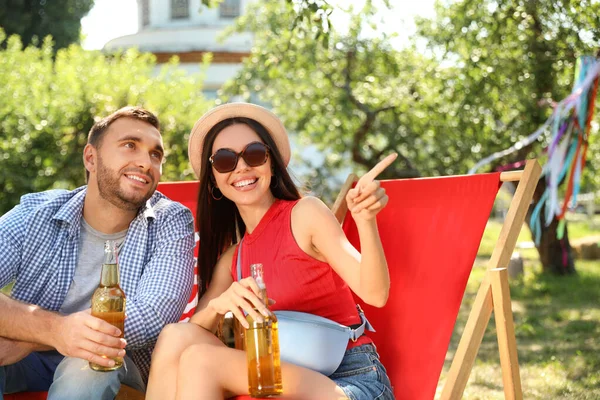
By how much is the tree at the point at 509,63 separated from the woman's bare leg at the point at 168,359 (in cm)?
634

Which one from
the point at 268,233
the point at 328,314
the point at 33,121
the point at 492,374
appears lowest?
the point at 492,374

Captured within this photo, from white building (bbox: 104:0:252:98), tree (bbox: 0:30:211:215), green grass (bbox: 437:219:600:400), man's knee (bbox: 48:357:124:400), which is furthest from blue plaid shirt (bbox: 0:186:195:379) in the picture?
white building (bbox: 104:0:252:98)

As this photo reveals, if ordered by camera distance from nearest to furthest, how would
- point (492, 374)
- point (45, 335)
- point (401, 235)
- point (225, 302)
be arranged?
point (225, 302) < point (45, 335) < point (401, 235) < point (492, 374)

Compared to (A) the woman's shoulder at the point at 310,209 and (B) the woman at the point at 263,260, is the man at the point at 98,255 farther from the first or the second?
(A) the woman's shoulder at the point at 310,209

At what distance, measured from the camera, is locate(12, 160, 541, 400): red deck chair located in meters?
3.00

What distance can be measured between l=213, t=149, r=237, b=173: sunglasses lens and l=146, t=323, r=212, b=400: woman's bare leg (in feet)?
1.99

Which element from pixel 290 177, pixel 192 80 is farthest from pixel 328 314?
pixel 192 80

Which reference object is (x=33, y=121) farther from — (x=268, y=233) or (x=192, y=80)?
(x=268, y=233)

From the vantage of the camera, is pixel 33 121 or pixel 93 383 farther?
pixel 33 121

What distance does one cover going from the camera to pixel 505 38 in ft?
30.9

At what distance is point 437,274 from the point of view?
339 centimetres

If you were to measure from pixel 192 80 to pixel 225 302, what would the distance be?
30.2 ft

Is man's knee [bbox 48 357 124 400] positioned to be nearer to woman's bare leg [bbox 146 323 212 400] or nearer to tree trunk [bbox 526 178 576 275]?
woman's bare leg [bbox 146 323 212 400]

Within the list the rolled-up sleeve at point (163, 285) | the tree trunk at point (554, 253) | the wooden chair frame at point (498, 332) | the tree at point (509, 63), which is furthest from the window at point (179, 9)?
the wooden chair frame at point (498, 332)
